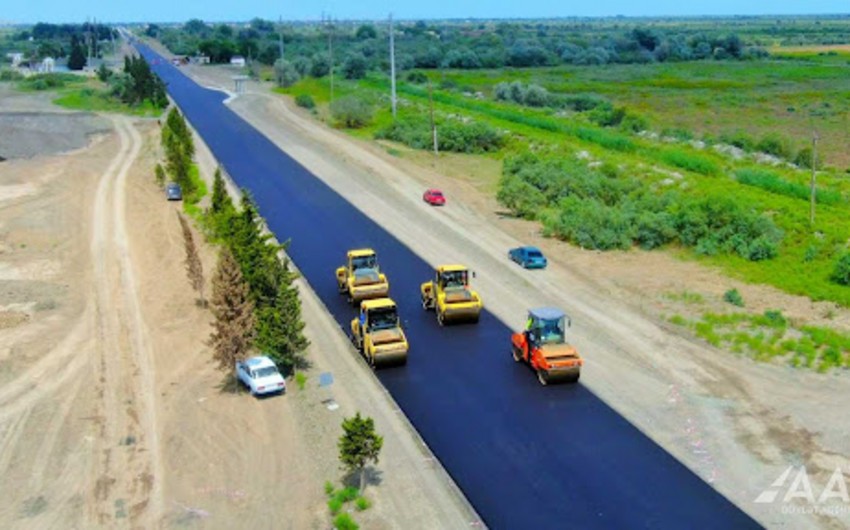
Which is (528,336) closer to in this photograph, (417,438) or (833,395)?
(417,438)

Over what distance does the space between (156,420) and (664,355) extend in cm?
1731

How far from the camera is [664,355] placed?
3195 centimetres

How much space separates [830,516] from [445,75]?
14341 centimetres

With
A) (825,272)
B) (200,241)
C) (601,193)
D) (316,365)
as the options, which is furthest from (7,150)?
(825,272)

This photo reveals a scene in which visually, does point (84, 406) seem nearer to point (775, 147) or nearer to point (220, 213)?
point (220, 213)

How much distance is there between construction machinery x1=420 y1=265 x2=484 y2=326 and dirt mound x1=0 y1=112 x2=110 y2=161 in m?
61.1

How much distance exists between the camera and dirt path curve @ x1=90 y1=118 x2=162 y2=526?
23.2 metres

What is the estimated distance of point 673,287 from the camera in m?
40.3

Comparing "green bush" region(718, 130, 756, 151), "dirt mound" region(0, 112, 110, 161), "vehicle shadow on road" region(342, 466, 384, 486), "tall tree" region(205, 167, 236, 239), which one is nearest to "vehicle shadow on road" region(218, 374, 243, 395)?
"vehicle shadow on road" region(342, 466, 384, 486)

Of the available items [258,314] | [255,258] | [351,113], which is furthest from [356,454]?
[351,113]

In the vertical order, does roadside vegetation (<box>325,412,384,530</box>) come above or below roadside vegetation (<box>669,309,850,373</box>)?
above

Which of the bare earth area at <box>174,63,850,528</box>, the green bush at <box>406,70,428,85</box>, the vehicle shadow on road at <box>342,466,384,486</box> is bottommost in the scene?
the bare earth area at <box>174,63,850,528</box>

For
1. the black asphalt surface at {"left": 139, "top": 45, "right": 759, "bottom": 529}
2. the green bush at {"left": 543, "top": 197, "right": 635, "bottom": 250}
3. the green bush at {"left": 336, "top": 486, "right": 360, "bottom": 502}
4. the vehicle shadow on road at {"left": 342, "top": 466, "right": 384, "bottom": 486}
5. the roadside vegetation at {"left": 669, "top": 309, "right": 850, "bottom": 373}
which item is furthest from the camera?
the green bush at {"left": 543, "top": 197, "right": 635, "bottom": 250}

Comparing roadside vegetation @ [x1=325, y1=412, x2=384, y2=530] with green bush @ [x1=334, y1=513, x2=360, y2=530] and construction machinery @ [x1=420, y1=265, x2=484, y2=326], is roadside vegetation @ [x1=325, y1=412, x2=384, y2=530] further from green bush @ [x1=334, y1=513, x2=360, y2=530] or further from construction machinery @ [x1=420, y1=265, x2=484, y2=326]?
construction machinery @ [x1=420, y1=265, x2=484, y2=326]
